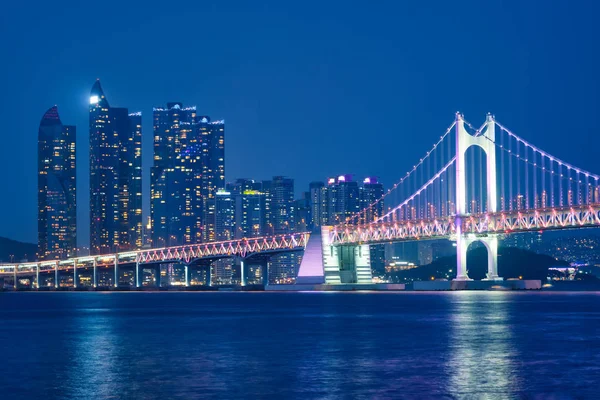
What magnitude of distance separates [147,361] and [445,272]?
158862 millimetres

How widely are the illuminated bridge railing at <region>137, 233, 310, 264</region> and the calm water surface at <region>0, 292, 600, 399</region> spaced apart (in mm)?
65759

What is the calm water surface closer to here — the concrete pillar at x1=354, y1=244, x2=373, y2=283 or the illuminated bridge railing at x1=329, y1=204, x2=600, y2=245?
the illuminated bridge railing at x1=329, y1=204, x2=600, y2=245

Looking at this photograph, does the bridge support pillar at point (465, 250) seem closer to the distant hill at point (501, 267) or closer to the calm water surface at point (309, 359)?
the calm water surface at point (309, 359)

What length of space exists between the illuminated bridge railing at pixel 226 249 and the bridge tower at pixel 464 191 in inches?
867

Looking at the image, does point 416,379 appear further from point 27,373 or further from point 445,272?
point 445,272

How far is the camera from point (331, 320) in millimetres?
48031

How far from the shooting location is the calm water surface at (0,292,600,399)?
21516 mm

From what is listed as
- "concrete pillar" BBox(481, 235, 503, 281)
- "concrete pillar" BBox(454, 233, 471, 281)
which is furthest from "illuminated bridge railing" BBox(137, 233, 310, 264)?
"concrete pillar" BBox(481, 235, 503, 281)

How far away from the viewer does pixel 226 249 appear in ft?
422

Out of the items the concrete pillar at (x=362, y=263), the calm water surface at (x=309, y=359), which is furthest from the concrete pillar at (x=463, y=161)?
the calm water surface at (x=309, y=359)

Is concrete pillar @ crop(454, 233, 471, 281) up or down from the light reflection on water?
up

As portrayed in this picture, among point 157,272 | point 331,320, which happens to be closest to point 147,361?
point 331,320

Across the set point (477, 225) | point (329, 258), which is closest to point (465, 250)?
point (477, 225)

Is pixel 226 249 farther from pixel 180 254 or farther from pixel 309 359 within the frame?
pixel 309 359
